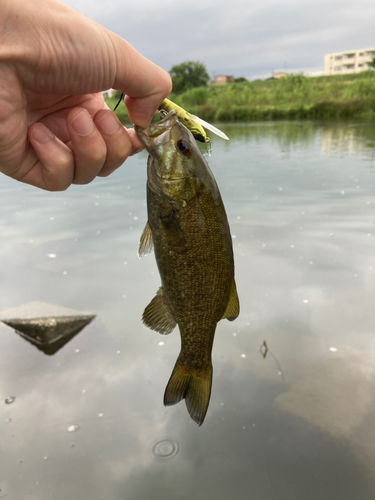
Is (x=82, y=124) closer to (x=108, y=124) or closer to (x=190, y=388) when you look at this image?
(x=108, y=124)

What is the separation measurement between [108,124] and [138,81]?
27 cm

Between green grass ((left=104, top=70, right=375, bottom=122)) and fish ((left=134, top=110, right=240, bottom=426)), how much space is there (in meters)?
31.1

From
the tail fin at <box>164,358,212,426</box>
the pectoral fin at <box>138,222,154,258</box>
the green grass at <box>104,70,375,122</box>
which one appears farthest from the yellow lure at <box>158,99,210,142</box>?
the green grass at <box>104,70,375,122</box>

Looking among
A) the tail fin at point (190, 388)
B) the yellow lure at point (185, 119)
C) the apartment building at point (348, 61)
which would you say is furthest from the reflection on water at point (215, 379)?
the apartment building at point (348, 61)

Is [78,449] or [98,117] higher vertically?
[98,117]

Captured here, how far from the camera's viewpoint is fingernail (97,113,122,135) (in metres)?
1.85

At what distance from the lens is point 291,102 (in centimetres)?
3653

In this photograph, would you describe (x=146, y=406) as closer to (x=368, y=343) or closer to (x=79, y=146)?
(x=368, y=343)

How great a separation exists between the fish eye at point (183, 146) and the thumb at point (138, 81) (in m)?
0.22

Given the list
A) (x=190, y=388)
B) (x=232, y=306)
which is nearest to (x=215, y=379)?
(x=190, y=388)

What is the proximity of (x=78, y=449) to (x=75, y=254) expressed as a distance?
15.8 ft

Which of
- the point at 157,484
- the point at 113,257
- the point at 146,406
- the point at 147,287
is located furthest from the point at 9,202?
the point at 157,484

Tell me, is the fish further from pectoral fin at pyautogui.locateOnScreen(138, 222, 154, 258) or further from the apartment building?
the apartment building

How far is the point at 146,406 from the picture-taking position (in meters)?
4.15
